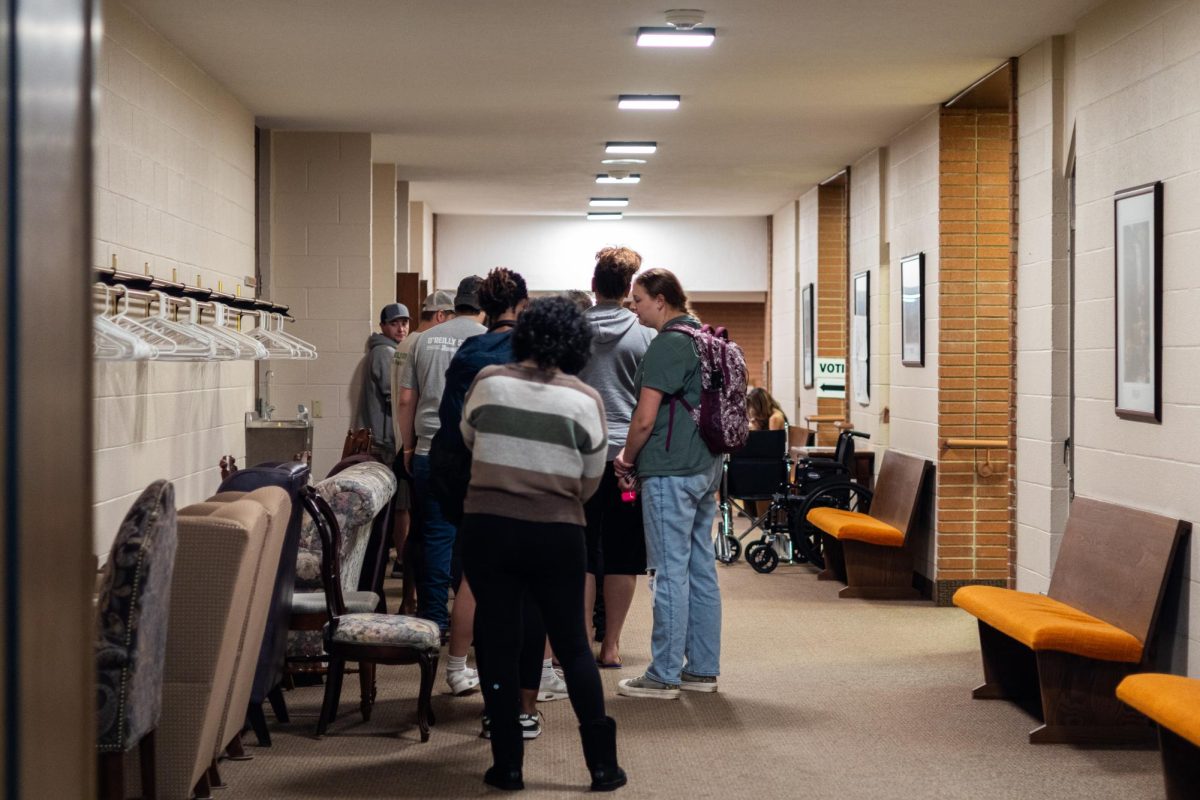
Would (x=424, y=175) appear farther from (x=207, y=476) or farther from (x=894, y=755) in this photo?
(x=894, y=755)

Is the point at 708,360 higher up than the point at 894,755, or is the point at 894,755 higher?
the point at 708,360

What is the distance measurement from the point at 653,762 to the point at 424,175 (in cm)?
793

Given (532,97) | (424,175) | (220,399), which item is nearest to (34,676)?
(220,399)

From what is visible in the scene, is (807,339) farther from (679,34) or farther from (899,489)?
(679,34)

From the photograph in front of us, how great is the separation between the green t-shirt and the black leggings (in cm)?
127

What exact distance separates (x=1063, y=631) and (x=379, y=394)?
16.3ft

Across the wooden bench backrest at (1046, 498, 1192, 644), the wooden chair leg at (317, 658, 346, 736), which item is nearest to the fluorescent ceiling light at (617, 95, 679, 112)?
the wooden bench backrest at (1046, 498, 1192, 644)

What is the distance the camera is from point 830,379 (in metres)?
11.7

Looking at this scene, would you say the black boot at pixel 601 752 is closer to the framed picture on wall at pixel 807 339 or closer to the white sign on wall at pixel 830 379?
the white sign on wall at pixel 830 379

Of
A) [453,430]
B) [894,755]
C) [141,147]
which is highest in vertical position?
[141,147]

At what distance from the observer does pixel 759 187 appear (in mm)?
12344

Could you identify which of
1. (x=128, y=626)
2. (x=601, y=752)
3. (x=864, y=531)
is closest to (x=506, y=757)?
(x=601, y=752)

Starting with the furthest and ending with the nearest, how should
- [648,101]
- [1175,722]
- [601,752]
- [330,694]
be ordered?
[648,101] → [330,694] → [601,752] → [1175,722]

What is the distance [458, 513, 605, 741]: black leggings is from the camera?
362cm
